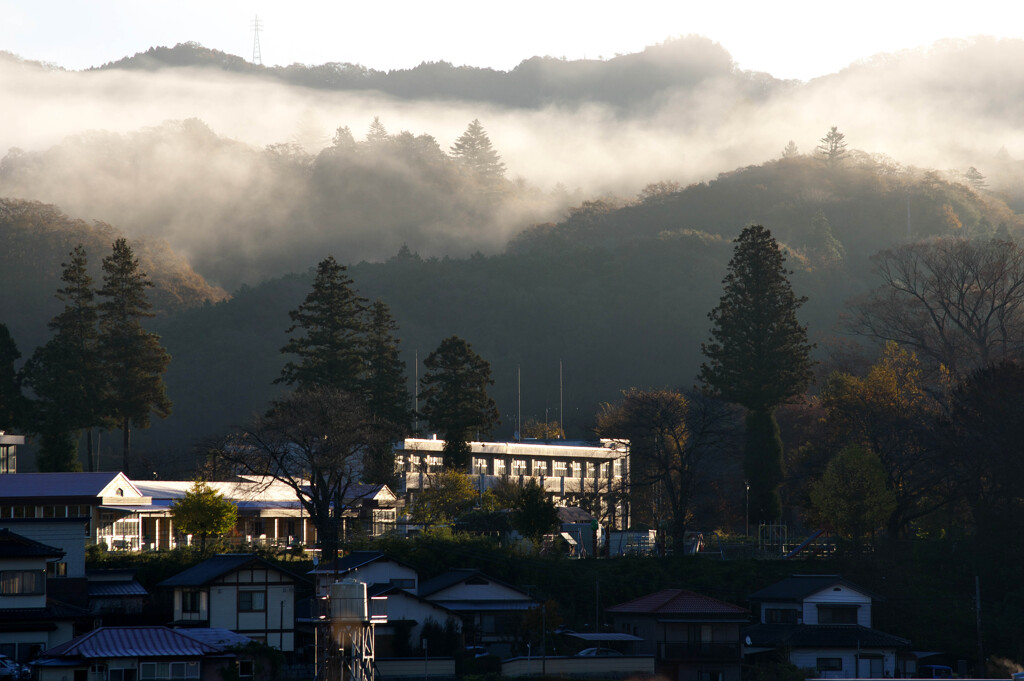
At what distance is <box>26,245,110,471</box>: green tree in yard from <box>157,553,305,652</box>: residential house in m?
19.0

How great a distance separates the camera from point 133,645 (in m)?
40.8

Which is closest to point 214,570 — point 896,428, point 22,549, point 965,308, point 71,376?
point 22,549

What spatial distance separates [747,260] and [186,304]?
278ft

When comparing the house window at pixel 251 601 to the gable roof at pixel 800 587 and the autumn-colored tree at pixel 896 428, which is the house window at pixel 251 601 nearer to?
the gable roof at pixel 800 587

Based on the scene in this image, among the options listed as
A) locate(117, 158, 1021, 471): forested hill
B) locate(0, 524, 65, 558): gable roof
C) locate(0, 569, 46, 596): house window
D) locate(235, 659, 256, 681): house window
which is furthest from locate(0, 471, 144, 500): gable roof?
locate(117, 158, 1021, 471): forested hill

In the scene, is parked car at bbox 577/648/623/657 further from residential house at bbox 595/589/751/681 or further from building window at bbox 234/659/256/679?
building window at bbox 234/659/256/679

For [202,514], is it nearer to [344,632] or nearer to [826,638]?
[344,632]

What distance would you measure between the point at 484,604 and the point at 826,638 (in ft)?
46.3

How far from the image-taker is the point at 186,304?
138 m

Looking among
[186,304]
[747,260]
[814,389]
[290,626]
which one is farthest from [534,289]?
[290,626]

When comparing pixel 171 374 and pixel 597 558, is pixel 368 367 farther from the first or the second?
pixel 171 374

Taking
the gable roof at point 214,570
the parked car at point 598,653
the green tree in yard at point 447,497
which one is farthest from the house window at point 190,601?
the green tree in yard at point 447,497

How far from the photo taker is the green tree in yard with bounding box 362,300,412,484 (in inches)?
2685

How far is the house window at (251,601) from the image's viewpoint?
48031 mm
